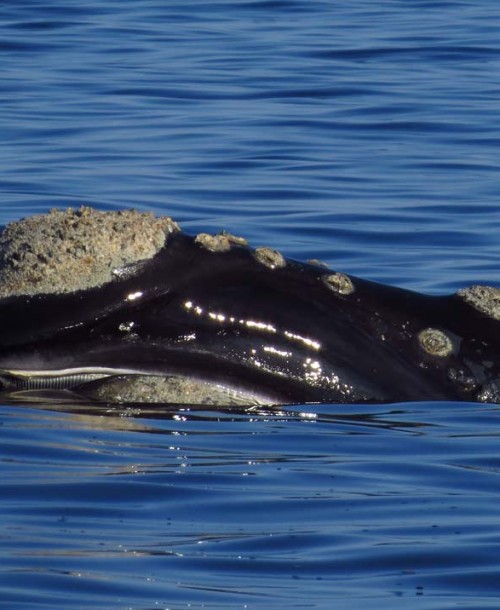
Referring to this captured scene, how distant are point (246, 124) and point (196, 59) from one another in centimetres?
457

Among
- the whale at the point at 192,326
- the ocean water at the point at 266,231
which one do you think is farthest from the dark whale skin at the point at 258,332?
the ocean water at the point at 266,231

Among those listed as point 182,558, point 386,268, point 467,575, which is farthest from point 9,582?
point 386,268

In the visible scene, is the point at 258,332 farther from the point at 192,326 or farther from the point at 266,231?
the point at 266,231

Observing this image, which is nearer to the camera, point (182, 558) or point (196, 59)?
point (182, 558)

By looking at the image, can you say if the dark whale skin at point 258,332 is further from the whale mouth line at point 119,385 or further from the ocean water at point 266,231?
the ocean water at point 266,231

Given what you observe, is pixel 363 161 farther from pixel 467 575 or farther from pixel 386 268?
pixel 467 575

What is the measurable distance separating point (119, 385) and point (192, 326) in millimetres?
421

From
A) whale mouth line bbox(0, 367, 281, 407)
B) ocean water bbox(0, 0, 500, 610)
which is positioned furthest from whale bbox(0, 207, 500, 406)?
ocean water bbox(0, 0, 500, 610)

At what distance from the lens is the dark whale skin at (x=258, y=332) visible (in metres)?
8.05

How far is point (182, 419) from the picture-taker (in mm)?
8141

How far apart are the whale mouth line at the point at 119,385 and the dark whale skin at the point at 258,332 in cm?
3

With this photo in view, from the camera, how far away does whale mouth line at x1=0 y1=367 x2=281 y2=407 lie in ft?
26.7

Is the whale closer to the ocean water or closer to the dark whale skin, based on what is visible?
the dark whale skin

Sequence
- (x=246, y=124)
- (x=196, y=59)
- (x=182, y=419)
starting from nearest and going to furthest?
(x=182, y=419) < (x=246, y=124) < (x=196, y=59)
